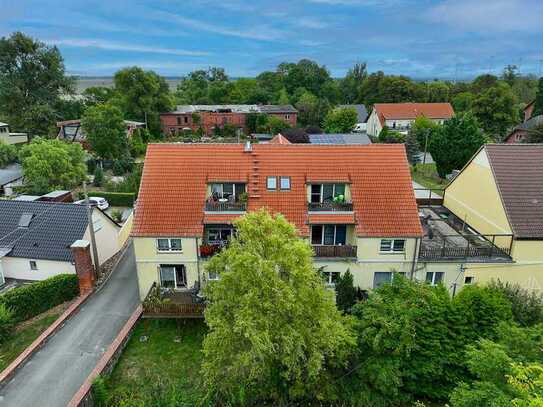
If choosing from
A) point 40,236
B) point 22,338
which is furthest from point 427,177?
point 22,338

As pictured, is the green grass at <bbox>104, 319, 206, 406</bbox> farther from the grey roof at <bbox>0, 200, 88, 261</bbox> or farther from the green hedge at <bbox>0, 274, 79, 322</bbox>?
the grey roof at <bbox>0, 200, 88, 261</bbox>

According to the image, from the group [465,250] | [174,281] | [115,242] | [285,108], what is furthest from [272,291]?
[285,108]

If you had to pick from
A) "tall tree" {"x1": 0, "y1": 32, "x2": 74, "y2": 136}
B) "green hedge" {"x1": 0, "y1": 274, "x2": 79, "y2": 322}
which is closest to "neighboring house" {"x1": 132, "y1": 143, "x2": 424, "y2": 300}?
"green hedge" {"x1": 0, "y1": 274, "x2": 79, "y2": 322}

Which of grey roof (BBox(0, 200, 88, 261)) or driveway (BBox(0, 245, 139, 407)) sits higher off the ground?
grey roof (BBox(0, 200, 88, 261))

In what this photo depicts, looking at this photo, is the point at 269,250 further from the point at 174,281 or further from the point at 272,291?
the point at 174,281

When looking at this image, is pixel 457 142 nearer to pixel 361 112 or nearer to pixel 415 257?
pixel 415 257

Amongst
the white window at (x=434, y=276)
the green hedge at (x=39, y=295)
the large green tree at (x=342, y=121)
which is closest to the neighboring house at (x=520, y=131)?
the large green tree at (x=342, y=121)
